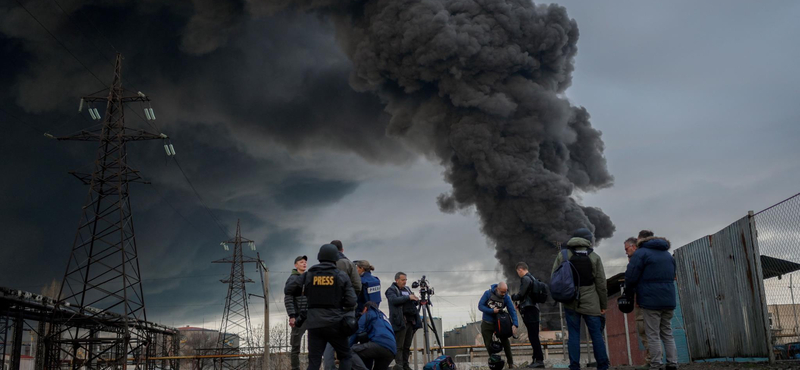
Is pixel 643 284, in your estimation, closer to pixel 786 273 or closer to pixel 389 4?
pixel 786 273

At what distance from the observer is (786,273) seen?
641 cm

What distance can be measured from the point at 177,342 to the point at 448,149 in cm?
2486

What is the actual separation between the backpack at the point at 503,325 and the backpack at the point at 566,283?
90.6 inches

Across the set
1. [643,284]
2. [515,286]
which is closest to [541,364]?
[643,284]

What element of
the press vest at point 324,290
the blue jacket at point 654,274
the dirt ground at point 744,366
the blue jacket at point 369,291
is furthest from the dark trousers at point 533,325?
the press vest at point 324,290

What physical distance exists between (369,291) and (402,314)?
138cm

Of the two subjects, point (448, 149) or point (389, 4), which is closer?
point (389, 4)

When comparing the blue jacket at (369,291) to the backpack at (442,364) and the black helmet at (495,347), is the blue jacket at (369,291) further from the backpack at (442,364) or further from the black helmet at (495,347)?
the black helmet at (495,347)

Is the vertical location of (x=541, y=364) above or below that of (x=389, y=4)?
below

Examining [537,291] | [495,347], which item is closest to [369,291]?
[495,347]

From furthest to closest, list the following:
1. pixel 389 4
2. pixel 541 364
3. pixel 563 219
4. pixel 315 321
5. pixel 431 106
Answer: pixel 431 106
pixel 389 4
pixel 563 219
pixel 541 364
pixel 315 321

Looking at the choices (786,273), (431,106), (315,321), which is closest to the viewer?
(315,321)

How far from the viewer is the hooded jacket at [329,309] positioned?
5.24m

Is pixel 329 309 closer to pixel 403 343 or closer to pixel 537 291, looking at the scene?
pixel 403 343
